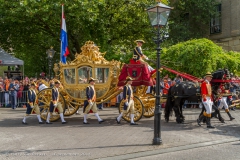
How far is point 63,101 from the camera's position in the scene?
12695mm

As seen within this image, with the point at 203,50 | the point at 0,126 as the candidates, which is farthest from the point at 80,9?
the point at 0,126

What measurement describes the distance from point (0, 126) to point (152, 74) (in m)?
5.78

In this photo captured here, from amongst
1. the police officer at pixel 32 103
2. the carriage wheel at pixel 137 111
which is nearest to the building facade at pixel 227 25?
the carriage wheel at pixel 137 111

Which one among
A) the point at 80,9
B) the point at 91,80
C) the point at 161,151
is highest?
the point at 80,9

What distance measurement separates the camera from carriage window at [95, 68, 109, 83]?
1245 centimetres

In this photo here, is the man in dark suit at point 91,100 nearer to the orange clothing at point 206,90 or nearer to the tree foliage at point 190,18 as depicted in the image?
the orange clothing at point 206,90

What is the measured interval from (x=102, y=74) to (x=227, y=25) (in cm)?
1909

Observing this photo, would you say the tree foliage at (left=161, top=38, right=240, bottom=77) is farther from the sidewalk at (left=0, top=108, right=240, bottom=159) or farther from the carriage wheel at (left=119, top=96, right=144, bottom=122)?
the carriage wheel at (left=119, top=96, right=144, bottom=122)

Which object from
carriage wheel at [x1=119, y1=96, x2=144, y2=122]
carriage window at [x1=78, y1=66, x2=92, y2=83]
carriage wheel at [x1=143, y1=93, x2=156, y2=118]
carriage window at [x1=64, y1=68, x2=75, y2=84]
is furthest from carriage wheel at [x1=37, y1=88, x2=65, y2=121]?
carriage wheel at [x1=143, y1=93, x2=156, y2=118]

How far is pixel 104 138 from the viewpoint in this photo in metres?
9.08

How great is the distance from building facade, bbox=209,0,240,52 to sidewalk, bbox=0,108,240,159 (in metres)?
16.9

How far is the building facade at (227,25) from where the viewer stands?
1077 inches

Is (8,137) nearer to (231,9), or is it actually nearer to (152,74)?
(152,74)

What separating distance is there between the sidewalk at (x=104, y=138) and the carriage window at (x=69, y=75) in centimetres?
166
